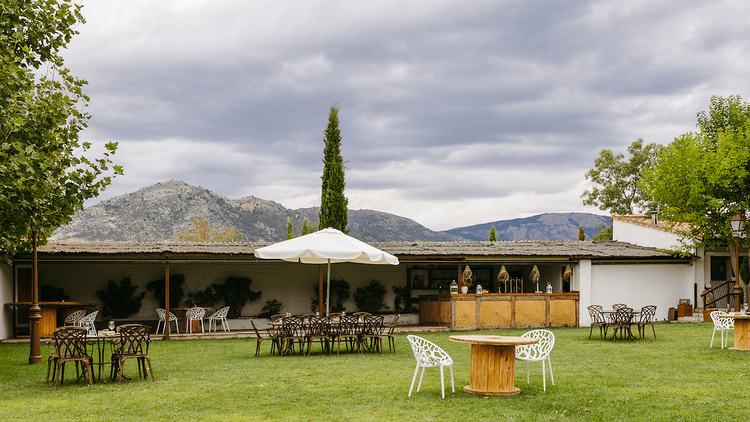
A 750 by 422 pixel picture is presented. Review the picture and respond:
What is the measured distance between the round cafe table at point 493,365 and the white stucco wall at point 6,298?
12725mm

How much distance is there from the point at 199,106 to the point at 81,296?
683cm

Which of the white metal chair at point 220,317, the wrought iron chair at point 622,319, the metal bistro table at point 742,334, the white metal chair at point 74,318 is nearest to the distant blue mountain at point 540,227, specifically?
the white metal chair at point 220,317

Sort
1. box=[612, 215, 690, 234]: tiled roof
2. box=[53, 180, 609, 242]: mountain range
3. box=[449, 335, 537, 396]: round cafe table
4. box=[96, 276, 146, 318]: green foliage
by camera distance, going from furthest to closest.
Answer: box=[53, 180, 609, 242]: mountain range → box=[612, 215, 690, 234]: tiled roof → box=[96, 276, 146, 318]: green foliage → box=[449, 335, 537, 396]: round cafe table

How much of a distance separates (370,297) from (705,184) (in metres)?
10.9

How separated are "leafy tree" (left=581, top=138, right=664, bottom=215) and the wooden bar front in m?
19.7

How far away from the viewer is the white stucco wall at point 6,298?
15.0m

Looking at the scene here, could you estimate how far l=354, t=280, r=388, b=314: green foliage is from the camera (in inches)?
782

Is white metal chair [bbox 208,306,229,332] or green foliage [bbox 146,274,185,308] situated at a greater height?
green foliage [bbox 146,274,185,308]

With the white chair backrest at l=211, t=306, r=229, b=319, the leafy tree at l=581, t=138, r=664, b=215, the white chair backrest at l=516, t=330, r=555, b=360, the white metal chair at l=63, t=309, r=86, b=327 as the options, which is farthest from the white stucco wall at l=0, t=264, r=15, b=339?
the leafy tree at l=581, t=138, r=664, b=215

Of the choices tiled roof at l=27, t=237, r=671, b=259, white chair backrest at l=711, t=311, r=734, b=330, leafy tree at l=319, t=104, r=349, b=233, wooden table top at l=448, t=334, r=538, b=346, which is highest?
leafy tree at l=319, t=104, r=349, b=233

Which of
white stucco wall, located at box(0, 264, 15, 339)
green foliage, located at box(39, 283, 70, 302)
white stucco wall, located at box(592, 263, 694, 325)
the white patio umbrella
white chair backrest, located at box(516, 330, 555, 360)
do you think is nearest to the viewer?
white chair backrest, located at box(516, 330, 555, 360)

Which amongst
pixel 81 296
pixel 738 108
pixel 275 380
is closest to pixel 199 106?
pixel 81 296

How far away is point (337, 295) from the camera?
775 inches

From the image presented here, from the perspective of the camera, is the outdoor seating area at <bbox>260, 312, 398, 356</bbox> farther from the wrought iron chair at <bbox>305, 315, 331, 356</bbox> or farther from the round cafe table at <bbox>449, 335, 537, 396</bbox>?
the round cafe table at <bbox>449, 335, 537, 396</bbox>
